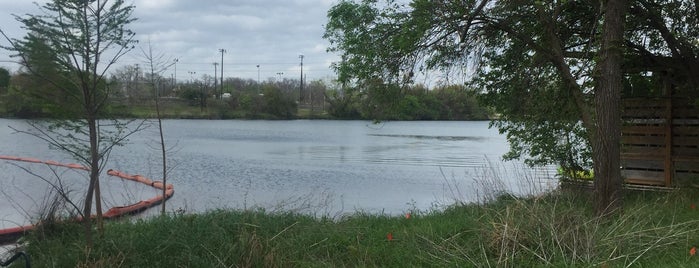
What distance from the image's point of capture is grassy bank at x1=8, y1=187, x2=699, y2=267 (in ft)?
18.6

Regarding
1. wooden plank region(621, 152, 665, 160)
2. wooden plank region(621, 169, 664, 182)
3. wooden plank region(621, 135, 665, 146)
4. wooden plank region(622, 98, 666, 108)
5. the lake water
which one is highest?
wooden plank region(622, 98, 666, 108)

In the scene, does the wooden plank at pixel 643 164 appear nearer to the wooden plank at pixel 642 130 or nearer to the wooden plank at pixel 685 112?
the wooden plank at pixel 642 130

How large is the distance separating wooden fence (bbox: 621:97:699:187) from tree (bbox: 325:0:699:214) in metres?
0.65

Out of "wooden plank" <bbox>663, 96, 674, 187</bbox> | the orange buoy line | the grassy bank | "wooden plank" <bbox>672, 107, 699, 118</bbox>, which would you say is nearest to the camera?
the grassy bank

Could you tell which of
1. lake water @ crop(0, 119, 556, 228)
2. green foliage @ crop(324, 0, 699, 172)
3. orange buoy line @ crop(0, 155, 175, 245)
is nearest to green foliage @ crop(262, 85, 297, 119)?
lake water @ crop(0, 119, 556, 228)

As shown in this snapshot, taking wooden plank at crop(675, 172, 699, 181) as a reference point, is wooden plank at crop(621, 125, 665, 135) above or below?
above

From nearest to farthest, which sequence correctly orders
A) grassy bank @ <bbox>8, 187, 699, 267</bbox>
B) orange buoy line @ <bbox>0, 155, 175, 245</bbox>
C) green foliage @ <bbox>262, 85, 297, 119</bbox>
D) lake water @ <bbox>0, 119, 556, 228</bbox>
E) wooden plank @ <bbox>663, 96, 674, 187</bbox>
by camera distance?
grassy bank @ <bbox>8, 187, 699, 267</bbox>, orange buoy line @ <bbox>0, 155, 175, 245</bbox>, wooden plank @ <bbox>663, 96, 674, 187</bbox>, lake water @ <bbox>0, 119, 556, 228</bbox>, green foliage @ <bbox>262, 85, 297, 119</bbox>

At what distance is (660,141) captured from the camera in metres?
11.8

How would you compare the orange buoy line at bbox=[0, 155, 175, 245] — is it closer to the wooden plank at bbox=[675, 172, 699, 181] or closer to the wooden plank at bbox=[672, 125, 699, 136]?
the wooden plank at bbox=[675, 172, 699, 181]

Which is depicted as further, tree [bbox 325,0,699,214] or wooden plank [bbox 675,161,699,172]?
wooden plank [bbox 675,161,699,172]

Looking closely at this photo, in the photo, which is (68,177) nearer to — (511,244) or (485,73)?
(485,73)

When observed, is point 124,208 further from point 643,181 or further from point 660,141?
point 660,141

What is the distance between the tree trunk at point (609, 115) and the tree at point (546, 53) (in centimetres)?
1

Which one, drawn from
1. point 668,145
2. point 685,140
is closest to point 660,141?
point 668,145
